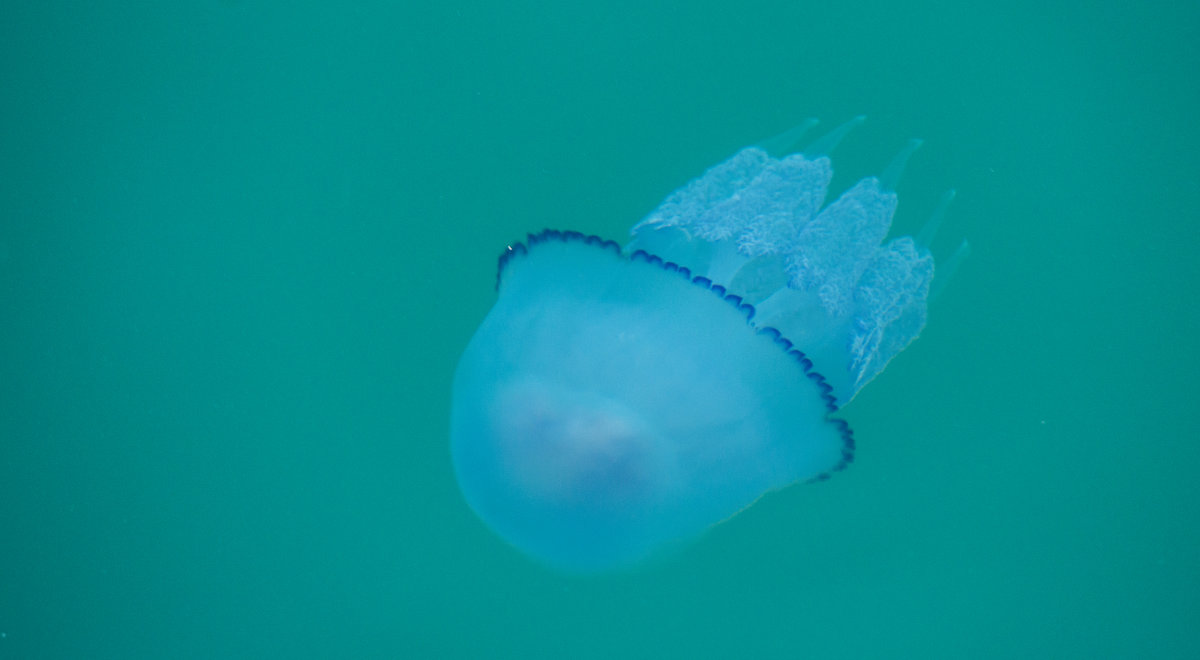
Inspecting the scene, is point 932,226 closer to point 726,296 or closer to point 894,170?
point 894,170

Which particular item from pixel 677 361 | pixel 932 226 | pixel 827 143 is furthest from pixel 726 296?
pixel 932 226

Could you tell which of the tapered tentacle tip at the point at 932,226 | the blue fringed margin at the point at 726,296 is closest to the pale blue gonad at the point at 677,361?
the blue fringed margin at the point at 726,296

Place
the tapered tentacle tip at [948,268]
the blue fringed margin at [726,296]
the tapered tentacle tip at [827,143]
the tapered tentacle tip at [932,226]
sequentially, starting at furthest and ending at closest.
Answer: the tapered tentacle tip at [948,268] → the tapered tentacle tip at [932,226] → the tapered tentacle tip at [827,143] → the blue fringed margin at [726,296]

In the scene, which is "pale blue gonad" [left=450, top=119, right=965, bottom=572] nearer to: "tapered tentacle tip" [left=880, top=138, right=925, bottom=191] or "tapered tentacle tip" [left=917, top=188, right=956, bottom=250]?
"tapered tentacle tip" [left=880, top=138, right=925, bottom=191]

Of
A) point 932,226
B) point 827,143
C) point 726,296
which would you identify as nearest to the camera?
point 726,296

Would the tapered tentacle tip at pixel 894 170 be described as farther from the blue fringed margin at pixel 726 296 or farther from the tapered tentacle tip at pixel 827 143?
the blue fringed margin at pixel 726 296

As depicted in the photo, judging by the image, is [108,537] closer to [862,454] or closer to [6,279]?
[6,279]

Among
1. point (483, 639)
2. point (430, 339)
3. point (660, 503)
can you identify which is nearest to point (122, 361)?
point (430, 339)

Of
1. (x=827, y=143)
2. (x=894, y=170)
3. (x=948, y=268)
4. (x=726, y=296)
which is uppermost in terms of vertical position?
(x=827, y=143)
